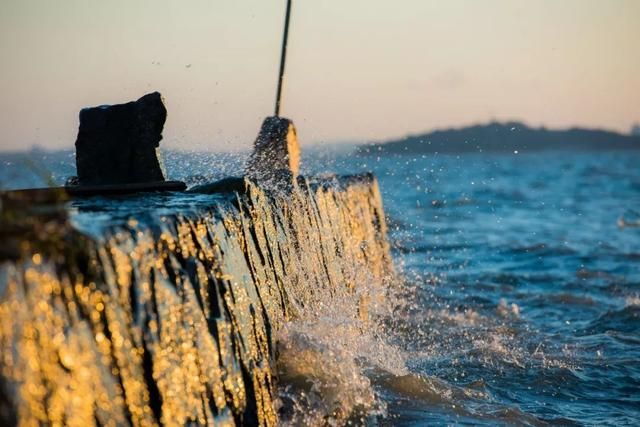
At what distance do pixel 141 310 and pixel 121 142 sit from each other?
3292 mm

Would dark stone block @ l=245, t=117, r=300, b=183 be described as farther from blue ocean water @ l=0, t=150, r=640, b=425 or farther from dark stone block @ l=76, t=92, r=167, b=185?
dark stone block @ l=76, t=92, r=167, b=185

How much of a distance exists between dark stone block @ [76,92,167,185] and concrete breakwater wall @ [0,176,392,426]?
1.18 m

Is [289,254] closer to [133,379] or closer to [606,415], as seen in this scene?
[606,415]

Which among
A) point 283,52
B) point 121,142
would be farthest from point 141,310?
point 283,52

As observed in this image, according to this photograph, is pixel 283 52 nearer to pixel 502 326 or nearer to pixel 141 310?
pixel 502 326

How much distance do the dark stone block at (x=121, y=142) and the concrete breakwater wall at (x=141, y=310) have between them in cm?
118

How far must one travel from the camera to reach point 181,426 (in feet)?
10.5

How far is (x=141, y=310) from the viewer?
308cm

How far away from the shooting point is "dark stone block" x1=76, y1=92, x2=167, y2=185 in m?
6.10

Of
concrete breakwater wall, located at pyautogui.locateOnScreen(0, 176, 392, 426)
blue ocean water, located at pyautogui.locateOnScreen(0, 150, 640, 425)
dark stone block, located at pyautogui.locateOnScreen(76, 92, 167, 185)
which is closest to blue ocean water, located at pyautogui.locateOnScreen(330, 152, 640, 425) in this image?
blue ocean water, located at pyautogui.locateOnScreen(0, 150, 640, 425)

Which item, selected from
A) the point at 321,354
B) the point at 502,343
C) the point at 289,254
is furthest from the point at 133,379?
the point at 502,343

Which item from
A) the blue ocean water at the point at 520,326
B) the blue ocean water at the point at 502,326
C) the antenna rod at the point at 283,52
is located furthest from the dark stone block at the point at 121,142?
the antenna rod at the point at 283,52

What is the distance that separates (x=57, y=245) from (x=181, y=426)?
86 cm

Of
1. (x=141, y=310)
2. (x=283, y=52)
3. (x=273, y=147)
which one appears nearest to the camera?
(x=141, y=310)
